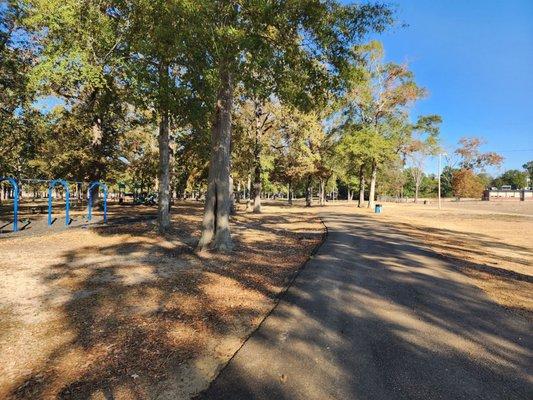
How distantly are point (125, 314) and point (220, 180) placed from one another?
21.3ft

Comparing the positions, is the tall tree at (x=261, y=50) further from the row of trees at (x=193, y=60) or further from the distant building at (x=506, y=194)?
the distant building at (x=506, y=194)

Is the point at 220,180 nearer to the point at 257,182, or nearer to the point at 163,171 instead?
the point at 163,171

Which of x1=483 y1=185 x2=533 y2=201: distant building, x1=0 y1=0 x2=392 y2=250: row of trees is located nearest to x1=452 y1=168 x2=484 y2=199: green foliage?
x1=483 y1=185 x2=533 y2=201: distant building

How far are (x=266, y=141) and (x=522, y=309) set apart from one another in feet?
88.4

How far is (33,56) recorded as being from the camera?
18.6 metres

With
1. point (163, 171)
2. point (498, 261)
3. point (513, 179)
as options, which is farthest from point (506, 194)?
point (163, 171)

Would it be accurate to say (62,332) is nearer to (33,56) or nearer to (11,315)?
(11,315)

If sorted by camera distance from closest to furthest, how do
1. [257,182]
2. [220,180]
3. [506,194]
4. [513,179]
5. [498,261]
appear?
1. [498,261]
2. [220,180]
3. [257,182]
4. [506,194]
5. [513,179]

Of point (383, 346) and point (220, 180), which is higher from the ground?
point (220, 180)

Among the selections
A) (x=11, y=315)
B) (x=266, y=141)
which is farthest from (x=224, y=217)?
(x=266, y=141)

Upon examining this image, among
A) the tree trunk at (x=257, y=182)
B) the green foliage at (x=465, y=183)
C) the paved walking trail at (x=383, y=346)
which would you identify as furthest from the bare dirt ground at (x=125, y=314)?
the green foliage at (x=465, y=183)

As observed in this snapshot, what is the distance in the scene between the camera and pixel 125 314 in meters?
6.29

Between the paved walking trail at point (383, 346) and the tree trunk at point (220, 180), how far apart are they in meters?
4.70

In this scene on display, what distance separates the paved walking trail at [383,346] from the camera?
13.0 ft
